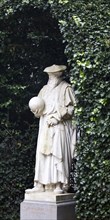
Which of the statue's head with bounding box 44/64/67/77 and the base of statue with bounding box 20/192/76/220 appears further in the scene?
the statue's head with bounding box 44/64/67/77

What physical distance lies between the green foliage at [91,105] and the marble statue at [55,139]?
37 centimetres

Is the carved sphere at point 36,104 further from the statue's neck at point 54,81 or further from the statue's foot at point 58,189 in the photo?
the statue's foot at point 58,189

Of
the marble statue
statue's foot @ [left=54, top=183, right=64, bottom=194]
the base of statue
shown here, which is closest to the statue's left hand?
the marble statue

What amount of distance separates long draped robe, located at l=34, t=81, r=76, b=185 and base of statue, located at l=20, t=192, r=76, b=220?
0.20 meters

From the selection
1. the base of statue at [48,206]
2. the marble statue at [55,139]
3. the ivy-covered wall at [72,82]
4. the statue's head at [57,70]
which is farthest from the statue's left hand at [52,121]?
the base of statue at [48,206]

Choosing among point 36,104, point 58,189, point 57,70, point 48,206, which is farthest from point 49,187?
point 57,70

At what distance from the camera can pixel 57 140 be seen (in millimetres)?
6371

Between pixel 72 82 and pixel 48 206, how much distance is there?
153 cm

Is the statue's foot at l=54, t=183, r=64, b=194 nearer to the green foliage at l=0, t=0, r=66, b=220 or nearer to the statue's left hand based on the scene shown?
the statue's left hand

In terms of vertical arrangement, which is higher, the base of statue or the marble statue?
A: the marble statue

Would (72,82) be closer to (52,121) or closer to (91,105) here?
(91,105)

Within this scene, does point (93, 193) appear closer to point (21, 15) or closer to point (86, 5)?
point (86, 5)

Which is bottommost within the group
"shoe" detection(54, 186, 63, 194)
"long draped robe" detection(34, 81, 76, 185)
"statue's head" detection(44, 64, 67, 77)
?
"shoe" detection(54, 186, 63, 194)

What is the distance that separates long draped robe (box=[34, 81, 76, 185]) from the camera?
20.7 feet
